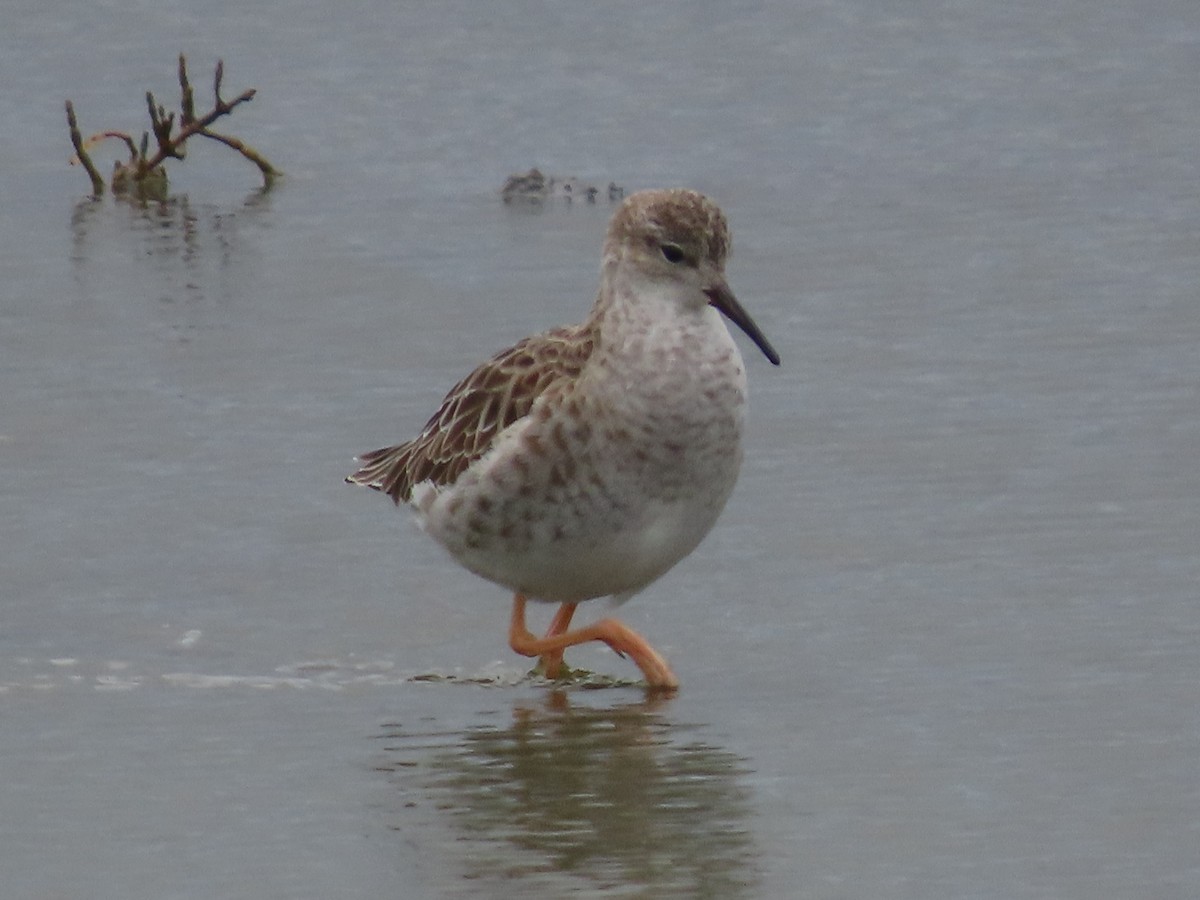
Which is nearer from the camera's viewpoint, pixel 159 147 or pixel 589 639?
pixel 589 639

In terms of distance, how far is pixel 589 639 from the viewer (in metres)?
9.82

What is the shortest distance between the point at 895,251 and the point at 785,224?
0.92 meters

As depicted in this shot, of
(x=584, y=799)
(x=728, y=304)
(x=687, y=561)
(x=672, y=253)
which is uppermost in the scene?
(x=672, y=253)

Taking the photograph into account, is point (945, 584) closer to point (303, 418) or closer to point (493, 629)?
point (493, 629)

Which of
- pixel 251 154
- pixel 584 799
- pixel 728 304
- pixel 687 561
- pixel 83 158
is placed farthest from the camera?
pixel 251 154

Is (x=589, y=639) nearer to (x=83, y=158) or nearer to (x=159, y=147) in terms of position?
(x=83, y=158)

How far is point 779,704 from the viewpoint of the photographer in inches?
358

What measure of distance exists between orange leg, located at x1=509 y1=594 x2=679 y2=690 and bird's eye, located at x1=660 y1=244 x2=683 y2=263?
125 centimetres

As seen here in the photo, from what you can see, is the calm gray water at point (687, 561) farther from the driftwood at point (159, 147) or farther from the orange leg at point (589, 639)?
the driftwood at point (159, 147)

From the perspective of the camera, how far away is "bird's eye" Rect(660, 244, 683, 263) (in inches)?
384

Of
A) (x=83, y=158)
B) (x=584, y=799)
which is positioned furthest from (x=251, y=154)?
(x=584, y=799)

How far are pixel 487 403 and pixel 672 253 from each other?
2.79 feet

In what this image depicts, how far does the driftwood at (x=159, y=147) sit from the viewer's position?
54.6ft

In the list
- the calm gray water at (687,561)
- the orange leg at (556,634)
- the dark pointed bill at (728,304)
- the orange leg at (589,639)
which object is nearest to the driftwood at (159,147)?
the calm gray water at (687,561)
